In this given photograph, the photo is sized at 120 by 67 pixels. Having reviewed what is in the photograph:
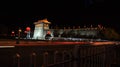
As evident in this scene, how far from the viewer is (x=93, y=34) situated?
68.6 meters

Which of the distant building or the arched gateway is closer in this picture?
the distant building

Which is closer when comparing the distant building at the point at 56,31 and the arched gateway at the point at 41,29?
the distant building at the point at 56,31

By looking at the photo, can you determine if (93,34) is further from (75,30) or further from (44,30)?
(44,30)

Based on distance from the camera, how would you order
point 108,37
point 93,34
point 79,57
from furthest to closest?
point 93,34 < point 108,37 < point 79,57

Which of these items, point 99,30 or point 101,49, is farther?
point 99,30

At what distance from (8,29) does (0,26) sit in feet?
34.3

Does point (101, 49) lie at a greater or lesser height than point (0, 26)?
lesser

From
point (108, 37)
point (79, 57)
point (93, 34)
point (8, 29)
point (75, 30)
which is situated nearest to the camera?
point (79, 57)

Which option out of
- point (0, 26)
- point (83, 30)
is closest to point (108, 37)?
point (83, 30)

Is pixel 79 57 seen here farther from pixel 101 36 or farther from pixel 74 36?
pixel 74 36

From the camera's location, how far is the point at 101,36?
6531 centimetres

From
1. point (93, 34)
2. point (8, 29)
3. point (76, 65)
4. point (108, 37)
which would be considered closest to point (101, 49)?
point (76, 65)

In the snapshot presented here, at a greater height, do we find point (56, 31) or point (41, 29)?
point (41, 29)

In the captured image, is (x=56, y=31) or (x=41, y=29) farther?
(x=56, y=31)
